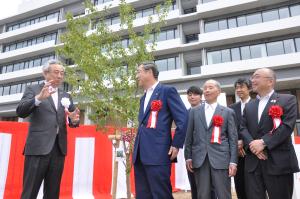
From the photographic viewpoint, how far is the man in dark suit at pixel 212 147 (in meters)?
2.76

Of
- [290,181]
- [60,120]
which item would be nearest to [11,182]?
[60,120]

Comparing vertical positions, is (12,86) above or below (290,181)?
above

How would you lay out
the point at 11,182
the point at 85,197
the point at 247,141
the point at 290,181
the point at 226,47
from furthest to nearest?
the point at 226,47, the point at 85,197, the point at 11,182, the point at 247,141, the point at 290,181

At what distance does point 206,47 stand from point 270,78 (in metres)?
18.4

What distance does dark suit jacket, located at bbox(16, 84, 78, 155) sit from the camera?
275cm

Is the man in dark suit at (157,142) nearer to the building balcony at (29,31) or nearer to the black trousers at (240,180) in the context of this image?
the black trousers at (240,180)

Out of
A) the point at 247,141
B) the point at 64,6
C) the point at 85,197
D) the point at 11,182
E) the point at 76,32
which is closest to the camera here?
the point at 247,141

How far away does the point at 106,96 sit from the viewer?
5.31 m

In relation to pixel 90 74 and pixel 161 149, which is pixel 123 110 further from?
pixel 161 149

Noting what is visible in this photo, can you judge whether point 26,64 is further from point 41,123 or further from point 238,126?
point 238,126

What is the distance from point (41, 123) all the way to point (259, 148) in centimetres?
237

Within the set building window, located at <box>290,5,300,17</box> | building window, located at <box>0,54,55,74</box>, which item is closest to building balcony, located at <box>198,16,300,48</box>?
building window, located at <box>290,5,300,17</box>

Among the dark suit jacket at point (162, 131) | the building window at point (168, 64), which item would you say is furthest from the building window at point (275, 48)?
the dark suit jacket at point (162, 131)

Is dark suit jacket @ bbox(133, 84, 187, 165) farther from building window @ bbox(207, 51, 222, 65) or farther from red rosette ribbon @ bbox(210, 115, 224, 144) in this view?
building window @ bbox(207, 51, 222, 65)
